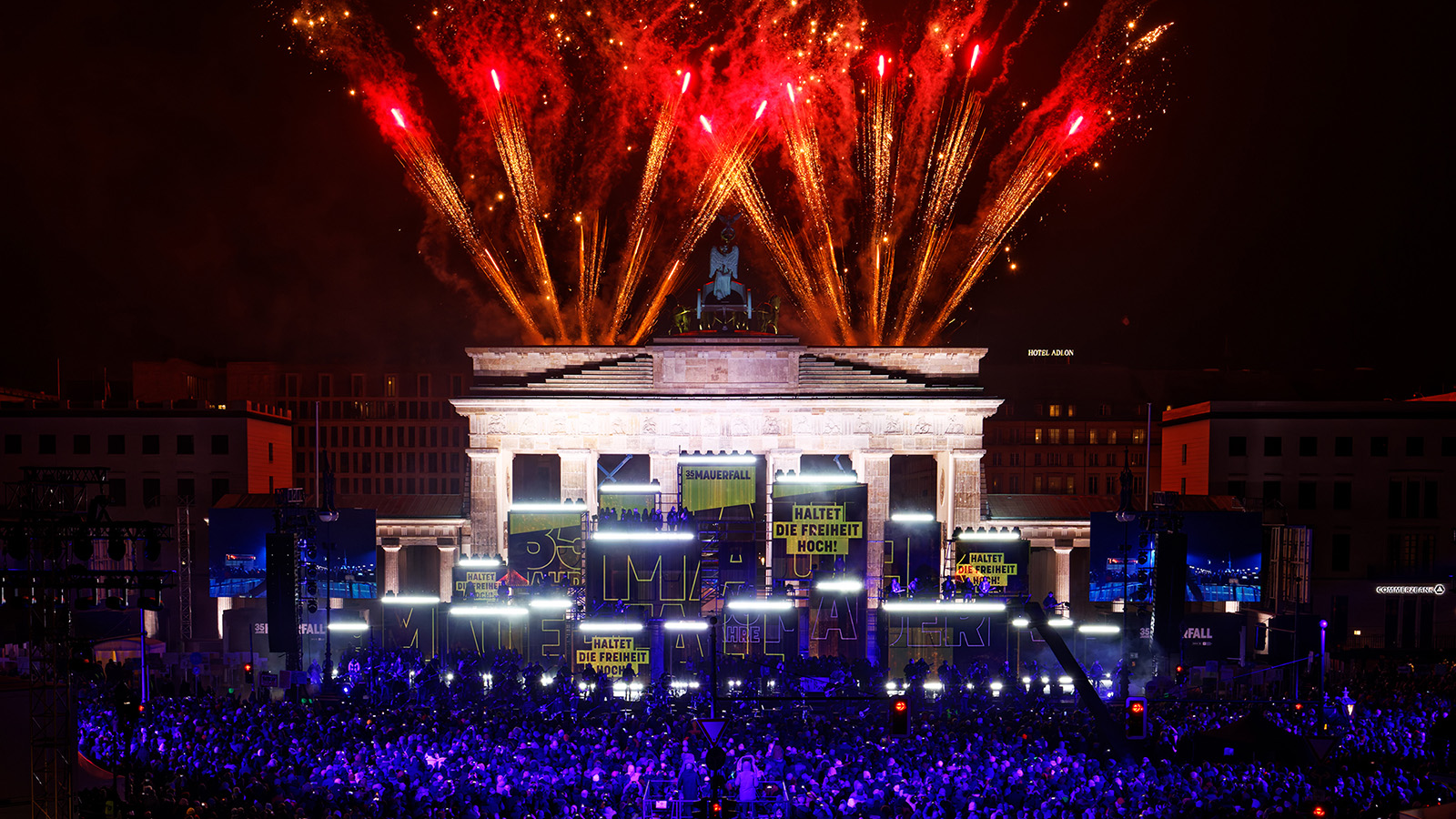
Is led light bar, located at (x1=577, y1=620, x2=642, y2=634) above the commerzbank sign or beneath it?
above

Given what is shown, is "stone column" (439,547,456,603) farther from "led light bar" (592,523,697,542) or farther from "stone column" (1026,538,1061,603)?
"stone column" (1026,538,1061,603)

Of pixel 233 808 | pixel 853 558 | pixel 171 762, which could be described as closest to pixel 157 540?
pixel 171 762

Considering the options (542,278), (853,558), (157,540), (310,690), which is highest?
(542,278)

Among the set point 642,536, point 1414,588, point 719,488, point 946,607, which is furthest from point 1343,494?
point 642,536

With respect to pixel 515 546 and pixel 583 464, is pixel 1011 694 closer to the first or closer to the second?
pixel 515 546

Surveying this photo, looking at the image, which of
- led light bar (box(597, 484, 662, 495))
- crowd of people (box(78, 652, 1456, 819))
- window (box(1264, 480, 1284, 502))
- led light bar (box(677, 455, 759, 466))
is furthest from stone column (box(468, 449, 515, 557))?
window (box(1264, 480, 1284, 502))

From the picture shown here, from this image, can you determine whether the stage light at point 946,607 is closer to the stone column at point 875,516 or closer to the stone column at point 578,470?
the stone column at point 875,516

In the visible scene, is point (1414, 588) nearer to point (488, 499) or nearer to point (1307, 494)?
point (1307, 494)
